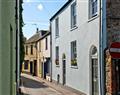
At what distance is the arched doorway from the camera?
18400 mm

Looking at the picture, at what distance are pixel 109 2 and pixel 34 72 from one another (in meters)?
35.7

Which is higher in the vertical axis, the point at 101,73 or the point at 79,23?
the point at 79,23

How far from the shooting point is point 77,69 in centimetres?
2239

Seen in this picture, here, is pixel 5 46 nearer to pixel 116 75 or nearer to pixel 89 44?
pixel 116 75

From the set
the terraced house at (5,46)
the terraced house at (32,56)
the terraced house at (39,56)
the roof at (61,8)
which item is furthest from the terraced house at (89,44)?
the terraced house at (32,56)

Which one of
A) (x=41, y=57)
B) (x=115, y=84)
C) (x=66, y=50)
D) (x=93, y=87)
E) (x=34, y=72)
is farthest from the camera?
(x=34, y=72)

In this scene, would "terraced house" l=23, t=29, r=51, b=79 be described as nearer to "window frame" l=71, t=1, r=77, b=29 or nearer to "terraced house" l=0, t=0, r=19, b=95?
"window frame" l=71, t=1, r=77, b=29

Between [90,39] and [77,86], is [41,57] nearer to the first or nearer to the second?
[77,86]

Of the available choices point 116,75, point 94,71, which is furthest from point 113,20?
point 94,71

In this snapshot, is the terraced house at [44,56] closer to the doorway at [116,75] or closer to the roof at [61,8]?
the roof at [61,8]

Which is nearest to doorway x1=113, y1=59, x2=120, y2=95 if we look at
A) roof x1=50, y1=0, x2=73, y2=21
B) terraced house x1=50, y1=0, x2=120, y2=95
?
terraced house x1=50, y1=0, x2=120, y2=95

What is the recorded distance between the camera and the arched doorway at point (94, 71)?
724 inches

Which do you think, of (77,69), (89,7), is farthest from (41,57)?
(89,7)

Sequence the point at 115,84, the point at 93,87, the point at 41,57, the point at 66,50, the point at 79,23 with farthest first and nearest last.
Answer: the point at 41,57 < the point at 66,50 < the point at 79,23 < the point at 93,87 < the point at 115,84
